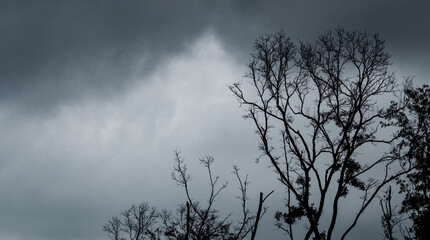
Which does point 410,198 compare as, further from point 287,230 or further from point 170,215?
point 170,215

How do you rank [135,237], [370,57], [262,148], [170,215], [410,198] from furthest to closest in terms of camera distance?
1. [135,237]
2. [170,215]
3. [410,198]
4. [262,148]
5. [370,57]

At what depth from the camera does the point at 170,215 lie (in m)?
30.7

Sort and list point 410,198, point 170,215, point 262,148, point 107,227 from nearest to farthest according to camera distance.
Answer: point 262,148 → point 410,198 → point 170,215 → point 107,227

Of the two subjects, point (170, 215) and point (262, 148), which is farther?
point (170, 215)

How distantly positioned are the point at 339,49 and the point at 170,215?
1836cm

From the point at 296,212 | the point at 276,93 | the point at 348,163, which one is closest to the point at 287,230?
the point at 296,212

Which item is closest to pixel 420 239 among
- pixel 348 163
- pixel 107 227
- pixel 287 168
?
pixel 348 163

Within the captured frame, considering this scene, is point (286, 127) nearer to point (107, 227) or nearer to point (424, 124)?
point (424, 124)

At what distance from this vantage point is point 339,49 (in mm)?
18984

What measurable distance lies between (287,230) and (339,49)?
419 inches

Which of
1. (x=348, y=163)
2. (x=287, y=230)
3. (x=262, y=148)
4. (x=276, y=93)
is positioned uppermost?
(x=276, y=93)

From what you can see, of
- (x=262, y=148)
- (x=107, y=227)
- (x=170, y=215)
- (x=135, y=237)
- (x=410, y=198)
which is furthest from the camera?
(x=107, y=227)

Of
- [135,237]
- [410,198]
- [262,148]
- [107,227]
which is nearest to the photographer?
[262,148]

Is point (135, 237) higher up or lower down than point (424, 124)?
higher up
